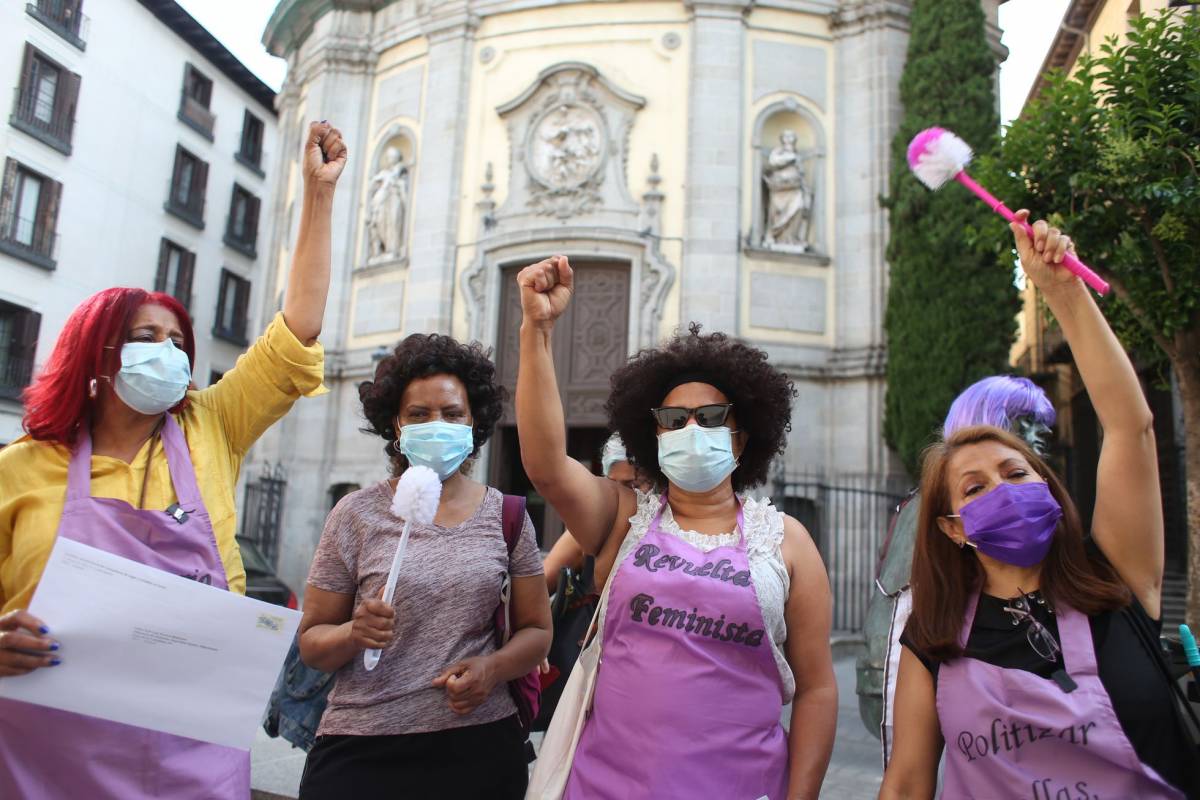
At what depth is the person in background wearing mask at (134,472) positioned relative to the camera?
7.31 ft

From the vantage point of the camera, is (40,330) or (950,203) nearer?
(950,203)

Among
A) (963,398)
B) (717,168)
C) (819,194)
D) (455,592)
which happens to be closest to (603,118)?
(717,168)

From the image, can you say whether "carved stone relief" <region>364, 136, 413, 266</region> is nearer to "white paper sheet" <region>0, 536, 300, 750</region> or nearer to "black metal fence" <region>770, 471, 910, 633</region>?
"black metal fence" <region>770, 471, 910, 633</region>

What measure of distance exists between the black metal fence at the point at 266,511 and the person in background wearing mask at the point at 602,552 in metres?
11.8

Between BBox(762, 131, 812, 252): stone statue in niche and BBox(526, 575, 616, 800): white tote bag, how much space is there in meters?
11.7

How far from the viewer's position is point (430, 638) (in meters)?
2.58

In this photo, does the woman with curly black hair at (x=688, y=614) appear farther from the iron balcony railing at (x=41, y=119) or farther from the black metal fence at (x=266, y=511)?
the iron balcony railing at (x=41, y=119)

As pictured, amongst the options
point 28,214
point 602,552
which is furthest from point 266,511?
point 602,552

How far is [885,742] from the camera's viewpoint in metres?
2.64

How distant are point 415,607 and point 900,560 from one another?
69.6 inches

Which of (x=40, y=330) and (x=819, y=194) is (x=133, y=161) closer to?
(x=40, y=330)

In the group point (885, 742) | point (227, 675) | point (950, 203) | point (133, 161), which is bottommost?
point (885, 742)

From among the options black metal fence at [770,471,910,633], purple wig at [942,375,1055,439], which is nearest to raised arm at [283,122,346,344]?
purple wig at [942,375,1055,439]

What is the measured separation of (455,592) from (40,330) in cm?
2059
